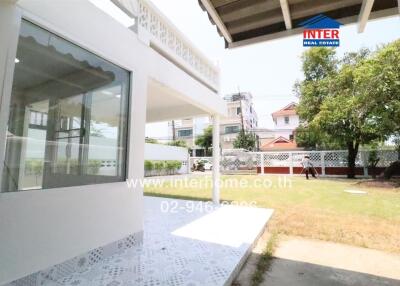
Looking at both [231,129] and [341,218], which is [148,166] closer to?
[341,218]

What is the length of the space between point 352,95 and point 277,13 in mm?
13333

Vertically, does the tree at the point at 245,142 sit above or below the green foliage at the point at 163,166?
above

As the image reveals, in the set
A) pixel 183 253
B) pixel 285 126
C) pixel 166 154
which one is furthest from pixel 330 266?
pixel 285 126

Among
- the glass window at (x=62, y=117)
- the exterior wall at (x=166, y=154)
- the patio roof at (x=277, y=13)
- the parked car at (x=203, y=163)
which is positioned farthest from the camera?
the parked car at (x=203, y=163)

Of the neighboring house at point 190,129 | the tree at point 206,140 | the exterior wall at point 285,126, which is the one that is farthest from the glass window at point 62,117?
the neighboring house at point 190,129

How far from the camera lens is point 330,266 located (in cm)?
306

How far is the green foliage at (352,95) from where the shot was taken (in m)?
10.7

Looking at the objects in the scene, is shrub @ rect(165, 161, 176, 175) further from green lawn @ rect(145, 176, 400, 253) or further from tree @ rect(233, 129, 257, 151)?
tree @ rect(233, 129, 257, 151)

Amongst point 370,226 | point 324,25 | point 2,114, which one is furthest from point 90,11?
point 370,226

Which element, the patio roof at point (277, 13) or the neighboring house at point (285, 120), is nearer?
the patio roof at point (277, 13)

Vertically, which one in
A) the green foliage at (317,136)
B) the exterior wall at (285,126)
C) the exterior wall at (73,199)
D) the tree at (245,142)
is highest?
the exterior wall at (285,126)

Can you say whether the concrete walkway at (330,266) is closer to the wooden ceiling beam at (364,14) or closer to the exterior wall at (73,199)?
the exterior wall at (73,199)

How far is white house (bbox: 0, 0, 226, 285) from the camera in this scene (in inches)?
81.6

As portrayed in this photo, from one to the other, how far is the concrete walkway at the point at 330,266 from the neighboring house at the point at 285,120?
101 feet
